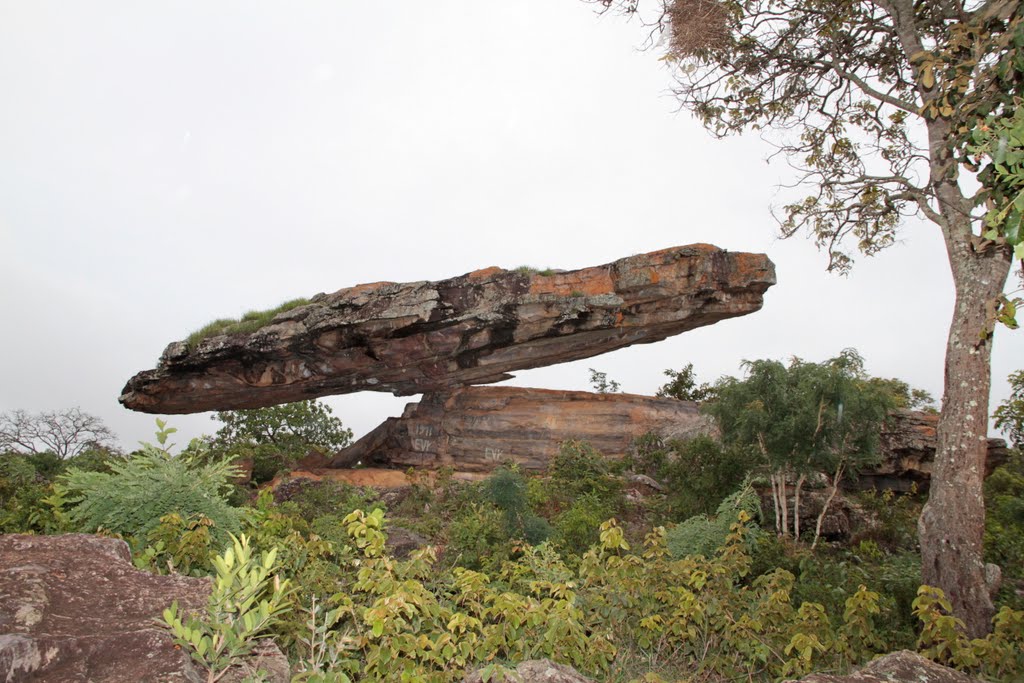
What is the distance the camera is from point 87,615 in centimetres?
381

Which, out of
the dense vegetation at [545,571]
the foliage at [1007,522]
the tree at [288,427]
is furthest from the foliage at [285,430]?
the foliage at [1007,522]

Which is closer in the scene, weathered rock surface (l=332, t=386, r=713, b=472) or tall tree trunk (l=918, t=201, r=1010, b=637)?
tall tree trunk (l=918, t=201, r=1010, b=637)

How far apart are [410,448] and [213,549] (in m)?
15.4

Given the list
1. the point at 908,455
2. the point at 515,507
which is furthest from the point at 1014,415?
the point at 515,507

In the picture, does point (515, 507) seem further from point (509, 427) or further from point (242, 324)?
point (242, 324)

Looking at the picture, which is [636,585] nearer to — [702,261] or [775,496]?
[775,496]

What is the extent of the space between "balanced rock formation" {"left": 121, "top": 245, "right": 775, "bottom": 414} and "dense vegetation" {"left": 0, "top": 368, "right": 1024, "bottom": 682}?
10.9 feet

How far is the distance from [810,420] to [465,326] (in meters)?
9.24

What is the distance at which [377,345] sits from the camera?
18844mm

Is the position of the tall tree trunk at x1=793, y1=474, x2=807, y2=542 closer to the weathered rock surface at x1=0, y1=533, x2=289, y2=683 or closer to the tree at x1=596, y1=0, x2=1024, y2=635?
the tree at x1=596, y1=0, x2=1024, y2=635

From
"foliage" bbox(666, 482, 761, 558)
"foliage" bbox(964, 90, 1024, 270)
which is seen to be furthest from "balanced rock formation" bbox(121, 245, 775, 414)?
"foliage" bbox(964, 90, 1024, 270)

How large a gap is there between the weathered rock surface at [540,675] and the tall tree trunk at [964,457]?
791 cm

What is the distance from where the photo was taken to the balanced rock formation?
58.5 ft

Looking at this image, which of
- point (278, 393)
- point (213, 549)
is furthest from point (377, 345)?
point (213, 549)
